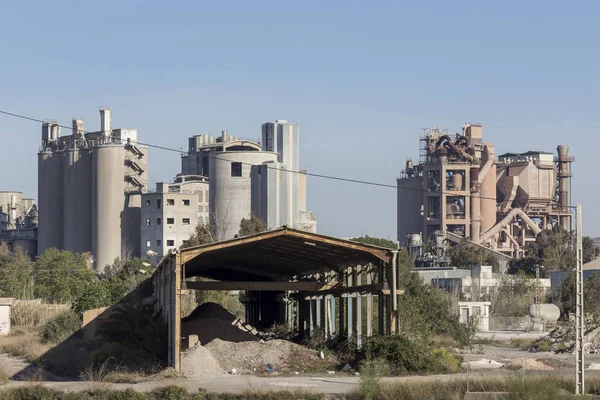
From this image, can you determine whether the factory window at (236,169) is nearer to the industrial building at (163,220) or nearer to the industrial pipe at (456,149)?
the industrial building at (163,220)

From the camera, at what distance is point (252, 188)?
13688 cm

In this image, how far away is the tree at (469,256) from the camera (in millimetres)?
129750

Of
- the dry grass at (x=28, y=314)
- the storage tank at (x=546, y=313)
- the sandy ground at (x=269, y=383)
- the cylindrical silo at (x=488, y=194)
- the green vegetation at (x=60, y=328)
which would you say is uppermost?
the cylindrical silo at (x=488, y=194)

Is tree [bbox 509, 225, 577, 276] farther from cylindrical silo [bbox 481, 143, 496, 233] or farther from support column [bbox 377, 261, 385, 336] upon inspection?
support column [bbox 377, 261, 385, 336]

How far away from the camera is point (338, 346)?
121 feet

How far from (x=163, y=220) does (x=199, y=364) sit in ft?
329

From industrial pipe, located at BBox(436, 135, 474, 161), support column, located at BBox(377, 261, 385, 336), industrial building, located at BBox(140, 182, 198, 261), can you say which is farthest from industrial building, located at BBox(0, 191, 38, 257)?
support column, located at BBox(377, 261, 385, 336)

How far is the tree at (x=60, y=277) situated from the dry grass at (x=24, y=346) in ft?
106

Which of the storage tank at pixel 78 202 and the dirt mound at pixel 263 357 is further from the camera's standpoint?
the storage tank at pixel 78 202

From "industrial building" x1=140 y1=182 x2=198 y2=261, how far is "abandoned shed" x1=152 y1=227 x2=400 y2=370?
261ft

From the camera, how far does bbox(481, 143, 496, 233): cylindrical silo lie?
141m

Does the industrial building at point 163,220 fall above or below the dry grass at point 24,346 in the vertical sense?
Answer: above

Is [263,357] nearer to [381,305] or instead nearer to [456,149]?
[381,305]

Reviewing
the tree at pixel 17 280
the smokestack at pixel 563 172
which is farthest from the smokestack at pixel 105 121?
the smokestack at pixel 563 172
